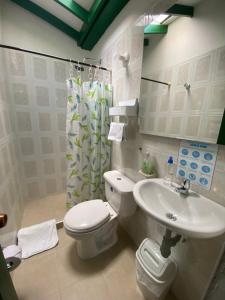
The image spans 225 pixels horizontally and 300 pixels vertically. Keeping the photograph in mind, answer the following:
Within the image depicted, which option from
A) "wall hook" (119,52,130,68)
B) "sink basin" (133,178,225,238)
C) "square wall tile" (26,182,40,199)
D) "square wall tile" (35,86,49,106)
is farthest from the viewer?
"square wall tile" (26,182,40,199)

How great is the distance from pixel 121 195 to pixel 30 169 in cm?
155

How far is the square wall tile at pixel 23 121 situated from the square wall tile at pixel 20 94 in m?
0.14

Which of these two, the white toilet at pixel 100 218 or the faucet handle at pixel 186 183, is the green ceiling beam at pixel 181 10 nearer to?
the faucet handle at pixel 186 183

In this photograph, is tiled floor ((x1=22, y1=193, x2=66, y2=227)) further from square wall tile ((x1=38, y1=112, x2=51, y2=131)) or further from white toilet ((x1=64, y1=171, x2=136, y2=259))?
square wall tile ((x1=38, y1=112, x2=51, y2=131))

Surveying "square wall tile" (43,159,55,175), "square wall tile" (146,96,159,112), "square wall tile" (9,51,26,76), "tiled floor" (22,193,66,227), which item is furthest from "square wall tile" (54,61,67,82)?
"tiled floor" (22,193,66,227)

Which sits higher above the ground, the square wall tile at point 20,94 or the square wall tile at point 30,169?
the square wall tile at point 20,94

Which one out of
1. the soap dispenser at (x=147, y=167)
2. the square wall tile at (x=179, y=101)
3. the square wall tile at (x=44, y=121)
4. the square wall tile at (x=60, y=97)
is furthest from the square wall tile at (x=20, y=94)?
the square wall tile at (x=179, y=101)

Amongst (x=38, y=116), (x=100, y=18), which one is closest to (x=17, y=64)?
(x=38, y=116)

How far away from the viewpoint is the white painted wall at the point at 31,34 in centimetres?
165

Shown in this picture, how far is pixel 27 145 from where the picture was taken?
6.57 feet

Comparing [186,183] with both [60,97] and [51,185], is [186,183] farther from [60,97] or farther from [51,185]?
[51,185]

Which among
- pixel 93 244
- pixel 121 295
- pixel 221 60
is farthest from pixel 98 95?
pixel 121 295

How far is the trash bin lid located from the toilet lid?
0.40m

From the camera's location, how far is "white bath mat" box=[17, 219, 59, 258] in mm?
1440
